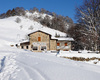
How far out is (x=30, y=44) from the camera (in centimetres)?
3638

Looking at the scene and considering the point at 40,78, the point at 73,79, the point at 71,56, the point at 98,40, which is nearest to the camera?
the point at 73,79

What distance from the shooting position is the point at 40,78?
512 cm

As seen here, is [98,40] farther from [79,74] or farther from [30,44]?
[30,44]

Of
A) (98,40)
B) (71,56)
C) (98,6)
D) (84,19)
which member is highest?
(98,6)

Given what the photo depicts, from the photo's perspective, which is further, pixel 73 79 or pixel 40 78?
pixel 40 78

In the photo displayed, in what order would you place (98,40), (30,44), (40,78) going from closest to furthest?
(40,78) < (98,40) < (30,44)

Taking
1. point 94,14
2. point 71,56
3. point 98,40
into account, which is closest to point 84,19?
point 94,14

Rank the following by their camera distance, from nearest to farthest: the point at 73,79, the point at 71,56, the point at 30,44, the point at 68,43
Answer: the point at 73,79 < the point at 71,56 < the point at 30,44 < the point at 68,43

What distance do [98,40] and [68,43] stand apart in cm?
1835

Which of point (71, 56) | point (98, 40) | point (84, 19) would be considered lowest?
point (71, 56)

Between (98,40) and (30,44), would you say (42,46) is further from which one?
(98,40)

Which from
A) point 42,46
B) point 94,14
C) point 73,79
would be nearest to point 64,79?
point 73,79

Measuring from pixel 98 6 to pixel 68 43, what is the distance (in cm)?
1931

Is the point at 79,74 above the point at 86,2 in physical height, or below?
below
